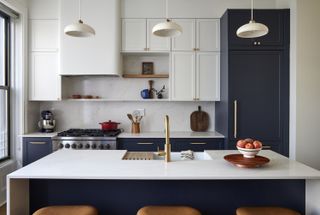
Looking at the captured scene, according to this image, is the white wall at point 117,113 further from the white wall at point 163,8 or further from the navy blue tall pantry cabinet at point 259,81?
the white wall at point 163,8

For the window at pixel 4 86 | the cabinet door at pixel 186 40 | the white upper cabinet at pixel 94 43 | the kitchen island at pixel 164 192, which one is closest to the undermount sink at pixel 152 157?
the kitchen island at pixel 164 192

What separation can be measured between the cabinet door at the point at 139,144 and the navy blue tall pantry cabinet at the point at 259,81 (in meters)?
1.03

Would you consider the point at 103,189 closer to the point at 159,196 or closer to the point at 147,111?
the point at 159,196

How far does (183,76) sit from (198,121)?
0.83 m

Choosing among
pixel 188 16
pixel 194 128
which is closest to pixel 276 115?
pixel 194 128

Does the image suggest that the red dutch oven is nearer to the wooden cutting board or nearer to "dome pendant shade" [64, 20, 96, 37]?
the wooden cutting board

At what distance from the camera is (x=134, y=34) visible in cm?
403

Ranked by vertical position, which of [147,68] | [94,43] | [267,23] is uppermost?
[267,23]

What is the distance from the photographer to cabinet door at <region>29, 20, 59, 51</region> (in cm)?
402

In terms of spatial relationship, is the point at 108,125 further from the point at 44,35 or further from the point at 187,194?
the point at 187,194

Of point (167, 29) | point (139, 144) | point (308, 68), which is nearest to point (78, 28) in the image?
point (167, 29)

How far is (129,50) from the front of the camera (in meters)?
4.03

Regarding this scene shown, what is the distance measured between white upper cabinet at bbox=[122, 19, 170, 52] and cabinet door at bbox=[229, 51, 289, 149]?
42.8 inches

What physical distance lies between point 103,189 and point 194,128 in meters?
2.48
